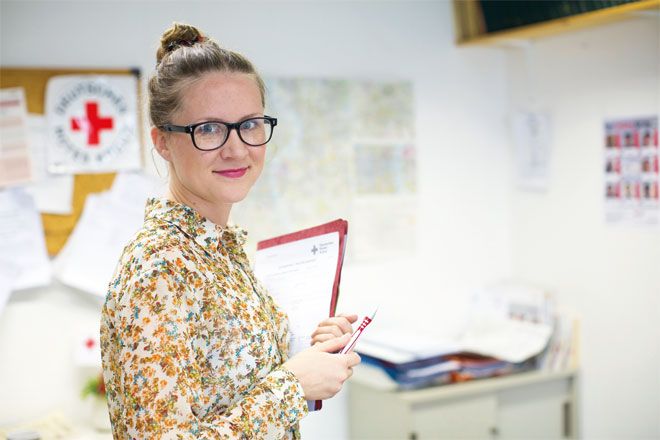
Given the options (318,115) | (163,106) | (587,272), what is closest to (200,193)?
(163,106)

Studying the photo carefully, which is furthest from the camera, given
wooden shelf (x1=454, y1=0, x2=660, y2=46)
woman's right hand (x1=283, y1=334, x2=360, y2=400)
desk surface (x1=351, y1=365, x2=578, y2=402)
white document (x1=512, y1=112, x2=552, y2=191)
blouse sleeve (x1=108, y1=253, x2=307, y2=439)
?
white document (x1=512, y1=112, x2=552, y2=191)

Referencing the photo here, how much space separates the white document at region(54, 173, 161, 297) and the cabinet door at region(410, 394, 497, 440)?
3.60 ft

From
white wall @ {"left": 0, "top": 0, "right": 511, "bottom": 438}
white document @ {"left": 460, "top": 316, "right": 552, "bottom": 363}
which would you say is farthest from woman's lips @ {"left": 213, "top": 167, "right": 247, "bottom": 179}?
white document @ {"left": 460, "top": 316, "right": 552, "bottom": 363}

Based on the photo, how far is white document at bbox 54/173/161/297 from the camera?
235cm

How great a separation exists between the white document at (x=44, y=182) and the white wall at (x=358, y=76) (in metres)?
0.20

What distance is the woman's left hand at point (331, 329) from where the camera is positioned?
1.26 metres

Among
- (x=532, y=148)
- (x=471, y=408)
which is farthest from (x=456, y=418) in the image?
(x=532, y=148)

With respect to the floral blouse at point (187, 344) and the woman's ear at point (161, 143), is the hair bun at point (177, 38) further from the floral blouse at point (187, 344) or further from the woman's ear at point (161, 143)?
the floral blouse at point (187, 344)

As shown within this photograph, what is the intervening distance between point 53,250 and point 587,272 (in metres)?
1.90

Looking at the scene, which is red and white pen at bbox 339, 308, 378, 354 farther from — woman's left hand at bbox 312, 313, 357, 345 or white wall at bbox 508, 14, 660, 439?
white wall at bbox 508, 14, 660, 439

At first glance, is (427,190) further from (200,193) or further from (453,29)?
(200,193)

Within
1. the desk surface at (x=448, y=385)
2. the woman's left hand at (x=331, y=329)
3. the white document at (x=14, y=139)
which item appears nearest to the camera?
the woman's left hand at (x=331, y=329)

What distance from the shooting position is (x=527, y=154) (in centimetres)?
306

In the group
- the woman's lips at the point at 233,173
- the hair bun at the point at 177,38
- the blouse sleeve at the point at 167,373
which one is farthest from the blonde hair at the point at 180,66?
the blouse sleeve at the point at 167,373
